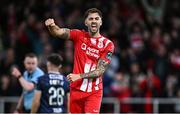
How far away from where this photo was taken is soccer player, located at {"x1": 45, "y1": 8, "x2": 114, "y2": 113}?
40.4 feet

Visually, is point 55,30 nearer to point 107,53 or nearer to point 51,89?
point 107,53

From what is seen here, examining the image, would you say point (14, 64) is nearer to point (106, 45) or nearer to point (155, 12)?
point (155, 12)

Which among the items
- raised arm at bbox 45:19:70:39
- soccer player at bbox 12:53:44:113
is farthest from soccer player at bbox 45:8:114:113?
soccer player at bbox 12:53:44:113

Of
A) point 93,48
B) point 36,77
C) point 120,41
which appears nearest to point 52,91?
point 36,77

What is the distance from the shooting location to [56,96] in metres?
14.1

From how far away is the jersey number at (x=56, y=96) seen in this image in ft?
46.2

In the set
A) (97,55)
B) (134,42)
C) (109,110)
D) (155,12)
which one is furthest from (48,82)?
(155,12)

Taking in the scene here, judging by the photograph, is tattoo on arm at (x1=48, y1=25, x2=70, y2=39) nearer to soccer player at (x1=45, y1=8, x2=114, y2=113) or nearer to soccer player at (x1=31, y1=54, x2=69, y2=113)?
soccer player at (x1=45, y1=8, x2=114, y2=113)

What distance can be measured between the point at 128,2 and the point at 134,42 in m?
2.31

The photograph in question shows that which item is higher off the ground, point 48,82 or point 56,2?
point 56,2

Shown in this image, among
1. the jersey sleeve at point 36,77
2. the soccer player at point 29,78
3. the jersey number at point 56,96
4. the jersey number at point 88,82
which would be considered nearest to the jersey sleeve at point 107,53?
the jersey number at point 88,82

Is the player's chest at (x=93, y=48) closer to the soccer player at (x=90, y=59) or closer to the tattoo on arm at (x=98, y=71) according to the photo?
the soccer player at (x=90, y=59)

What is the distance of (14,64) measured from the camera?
19922 mm

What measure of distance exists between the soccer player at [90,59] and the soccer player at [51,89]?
156 centimetres
